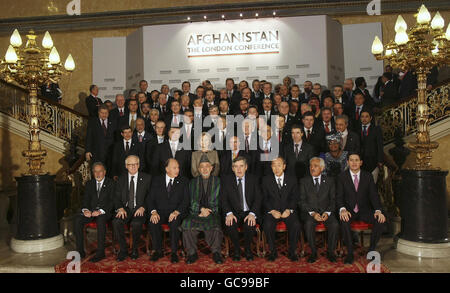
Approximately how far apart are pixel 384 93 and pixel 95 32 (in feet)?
26.7

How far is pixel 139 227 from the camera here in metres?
4.77

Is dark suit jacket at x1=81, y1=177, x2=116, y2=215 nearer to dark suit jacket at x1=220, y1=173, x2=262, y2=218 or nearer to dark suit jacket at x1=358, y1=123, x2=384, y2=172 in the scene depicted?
dark suit jacket at x1=220, y1=173, x2=262, y2=218

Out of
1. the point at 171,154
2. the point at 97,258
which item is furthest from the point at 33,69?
the point at 97,258

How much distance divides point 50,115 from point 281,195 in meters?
5.45

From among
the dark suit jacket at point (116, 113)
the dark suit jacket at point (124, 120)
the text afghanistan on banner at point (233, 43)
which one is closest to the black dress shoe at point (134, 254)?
the dark suit jacket at point (124, 120)

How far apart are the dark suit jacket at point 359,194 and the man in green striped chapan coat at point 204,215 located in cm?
150

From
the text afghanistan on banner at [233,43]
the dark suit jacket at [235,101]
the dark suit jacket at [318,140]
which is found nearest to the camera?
the dark suit jacket at [318,140]

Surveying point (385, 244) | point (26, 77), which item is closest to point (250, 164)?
point (385, 244)

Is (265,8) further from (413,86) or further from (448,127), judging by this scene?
(448,127)

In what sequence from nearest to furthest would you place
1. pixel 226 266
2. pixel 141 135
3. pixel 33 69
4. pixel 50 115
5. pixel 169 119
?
pixel 226 266, pixel 33 69, pixel 141 135, pixel 169 119, pixel 50 115

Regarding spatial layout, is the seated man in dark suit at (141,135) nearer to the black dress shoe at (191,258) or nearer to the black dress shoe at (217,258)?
the black dress shoe at (191,258)

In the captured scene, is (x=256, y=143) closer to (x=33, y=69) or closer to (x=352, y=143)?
(x=352, y=143)

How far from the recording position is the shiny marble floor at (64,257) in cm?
426

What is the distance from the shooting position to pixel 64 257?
4938 mm
